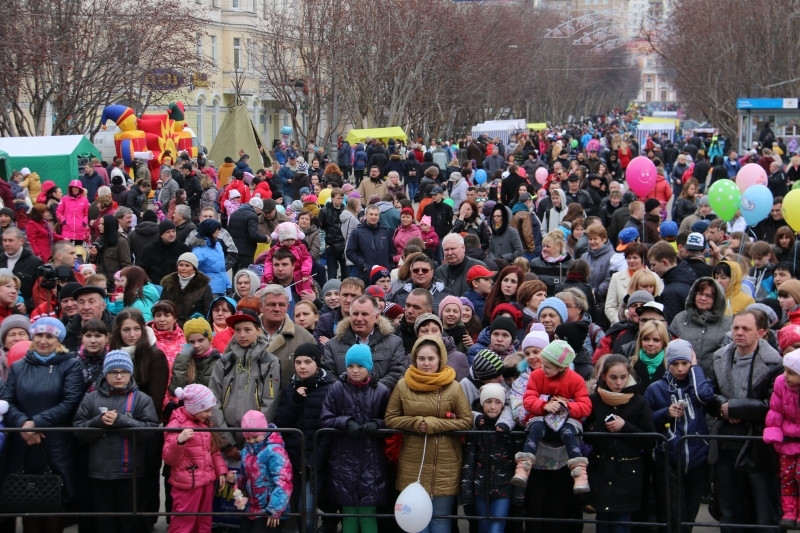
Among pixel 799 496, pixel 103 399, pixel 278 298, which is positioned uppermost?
pixel 278 298

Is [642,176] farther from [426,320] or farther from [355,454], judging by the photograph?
[355,454]

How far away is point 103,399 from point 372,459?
1.85 metres

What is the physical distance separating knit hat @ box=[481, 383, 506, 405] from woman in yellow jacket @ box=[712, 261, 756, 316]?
10.9 ft

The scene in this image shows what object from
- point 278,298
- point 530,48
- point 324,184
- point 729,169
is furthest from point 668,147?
point 530,48

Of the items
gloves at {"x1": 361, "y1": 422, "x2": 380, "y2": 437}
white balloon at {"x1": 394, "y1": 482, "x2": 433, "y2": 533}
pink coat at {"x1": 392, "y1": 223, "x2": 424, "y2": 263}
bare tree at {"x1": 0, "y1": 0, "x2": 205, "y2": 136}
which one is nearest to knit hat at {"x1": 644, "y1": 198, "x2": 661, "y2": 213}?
pink coat at {"x1": 392, "y1": 223, "x2": 424, "y2": 263}

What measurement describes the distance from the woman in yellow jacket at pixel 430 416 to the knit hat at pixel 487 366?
11.4 inches

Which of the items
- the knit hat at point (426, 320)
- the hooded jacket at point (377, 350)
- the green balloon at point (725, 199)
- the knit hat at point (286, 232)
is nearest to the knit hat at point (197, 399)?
the hooded jacket at point (377, 350)

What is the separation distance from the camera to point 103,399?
7.41 m

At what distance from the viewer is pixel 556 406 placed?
7000 millimetres

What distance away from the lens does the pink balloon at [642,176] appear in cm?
1878

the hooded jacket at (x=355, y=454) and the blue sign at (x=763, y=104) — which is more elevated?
the blue sign at (x=763, y=104)

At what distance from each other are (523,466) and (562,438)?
1.09 feet

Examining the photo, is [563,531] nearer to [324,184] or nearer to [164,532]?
[164,532]

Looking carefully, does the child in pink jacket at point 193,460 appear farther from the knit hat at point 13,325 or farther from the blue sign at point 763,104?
the blue sign at point 763,104
